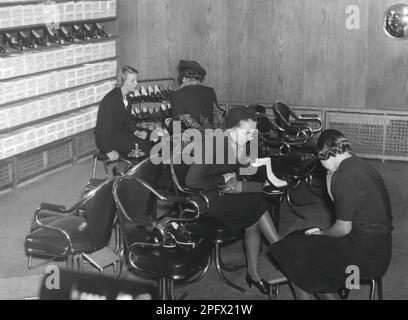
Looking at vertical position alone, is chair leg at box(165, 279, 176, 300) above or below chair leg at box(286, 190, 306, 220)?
above

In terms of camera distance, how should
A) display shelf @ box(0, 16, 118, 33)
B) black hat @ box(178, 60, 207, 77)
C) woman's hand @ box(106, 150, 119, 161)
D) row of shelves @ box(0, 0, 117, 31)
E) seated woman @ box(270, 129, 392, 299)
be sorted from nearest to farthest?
seated woman @ box(270, 129, 392, 299) < woman's hand @ box(106, 150, 119, 161) < row of shelves @ box(0, 0, 117, 31) < display shelf @ box(0, 16, 118, 33) < black hat @ box(178, 60, 207, 77)

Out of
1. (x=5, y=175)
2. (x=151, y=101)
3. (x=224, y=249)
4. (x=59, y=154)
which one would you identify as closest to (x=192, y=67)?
(x=151, y=101)

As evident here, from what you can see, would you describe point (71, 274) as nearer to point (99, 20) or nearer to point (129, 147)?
point (129, 147)

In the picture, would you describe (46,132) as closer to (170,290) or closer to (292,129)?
(292,129)

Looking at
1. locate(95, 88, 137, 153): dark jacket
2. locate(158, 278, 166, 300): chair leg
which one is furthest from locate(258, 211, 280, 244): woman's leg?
locate(95, 88, 137, 153): dark jacket

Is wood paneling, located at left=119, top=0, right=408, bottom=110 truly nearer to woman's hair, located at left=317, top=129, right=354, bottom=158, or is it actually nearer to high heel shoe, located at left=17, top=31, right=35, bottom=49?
high heel shoe, located at left=17, top=31, right=35, bottom=49

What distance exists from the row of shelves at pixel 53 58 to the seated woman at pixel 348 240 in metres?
3.98

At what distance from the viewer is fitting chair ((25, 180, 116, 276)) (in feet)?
13.4

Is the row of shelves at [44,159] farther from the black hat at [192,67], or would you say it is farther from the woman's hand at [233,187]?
the woman's hand at [233,187]

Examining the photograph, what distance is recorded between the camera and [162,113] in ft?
27.2

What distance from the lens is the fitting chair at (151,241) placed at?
3951 millimetres

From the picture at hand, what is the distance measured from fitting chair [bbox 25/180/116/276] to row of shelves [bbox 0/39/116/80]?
108 inches

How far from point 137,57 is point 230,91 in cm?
131

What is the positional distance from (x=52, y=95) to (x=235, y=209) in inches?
144
